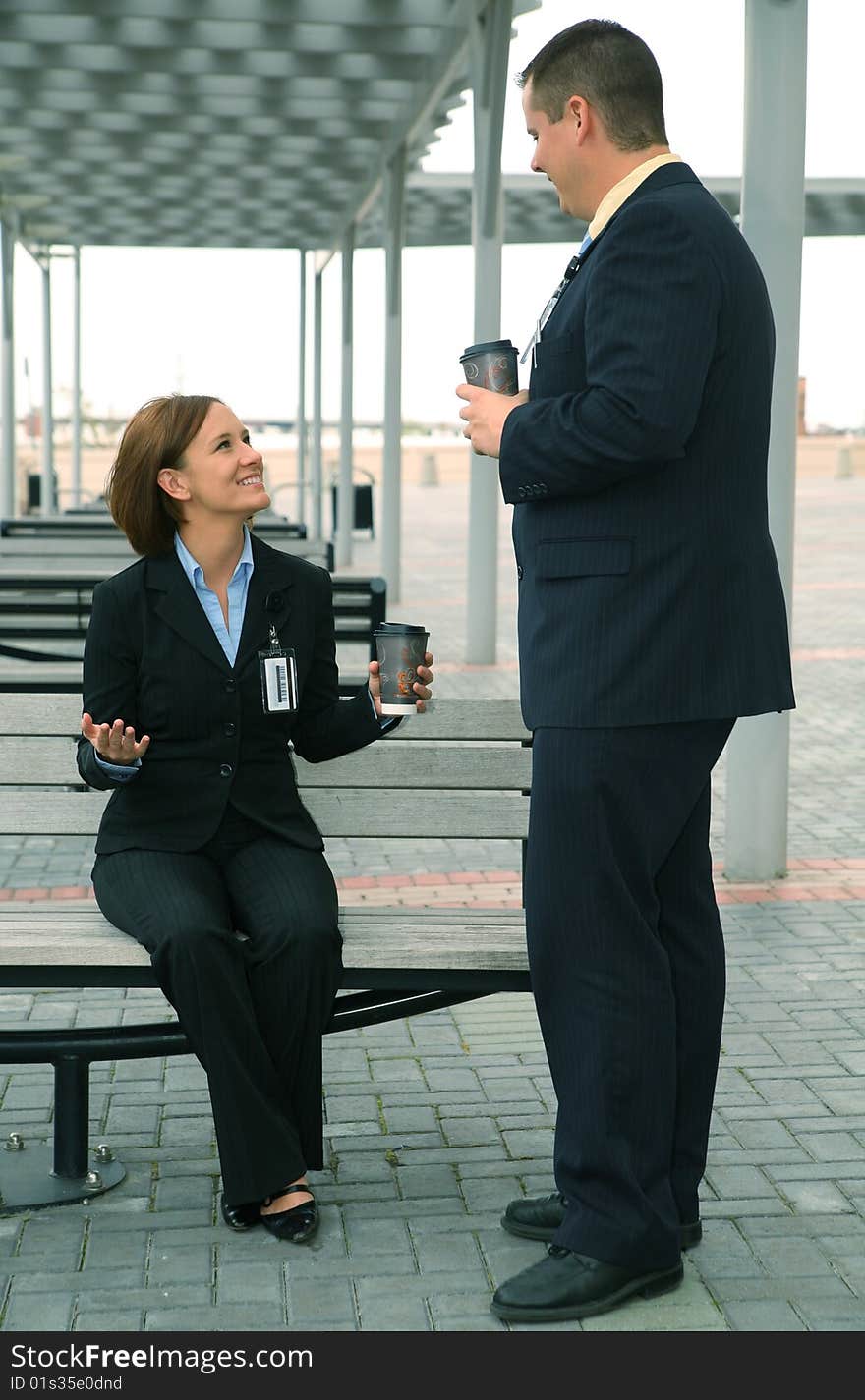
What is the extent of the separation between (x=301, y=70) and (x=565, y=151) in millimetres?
10520

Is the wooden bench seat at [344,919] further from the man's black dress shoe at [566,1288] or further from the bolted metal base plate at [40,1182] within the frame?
the man's black dress shoe at [566,1288]

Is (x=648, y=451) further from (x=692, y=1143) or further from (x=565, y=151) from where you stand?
(x=692, y=1143)

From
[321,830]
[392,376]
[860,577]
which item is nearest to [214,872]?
[321,830]

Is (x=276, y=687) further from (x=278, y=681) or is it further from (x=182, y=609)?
(x=182, y=609)

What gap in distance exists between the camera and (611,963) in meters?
3.07

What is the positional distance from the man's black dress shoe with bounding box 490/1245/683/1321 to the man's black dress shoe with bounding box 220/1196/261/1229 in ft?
1.90

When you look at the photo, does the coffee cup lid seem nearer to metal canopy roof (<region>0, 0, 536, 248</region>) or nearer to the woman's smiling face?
the woman's smiling face

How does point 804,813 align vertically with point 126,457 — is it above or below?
below

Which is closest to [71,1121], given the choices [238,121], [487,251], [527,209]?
[487,251]

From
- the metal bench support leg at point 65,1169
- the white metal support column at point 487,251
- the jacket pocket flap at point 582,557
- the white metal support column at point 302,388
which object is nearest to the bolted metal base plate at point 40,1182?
the metal bench support leg at point 65,1169

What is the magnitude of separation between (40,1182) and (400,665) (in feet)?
4.41

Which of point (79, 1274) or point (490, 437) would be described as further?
point (79, 1274)

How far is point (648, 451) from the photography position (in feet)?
9.31

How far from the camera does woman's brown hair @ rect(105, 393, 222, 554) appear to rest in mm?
3762
